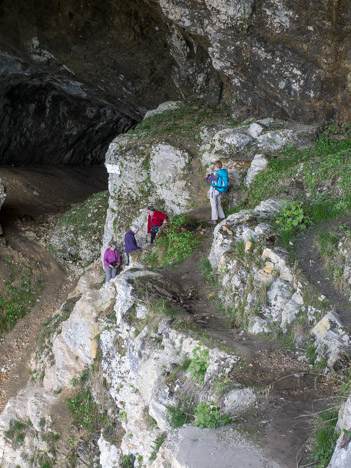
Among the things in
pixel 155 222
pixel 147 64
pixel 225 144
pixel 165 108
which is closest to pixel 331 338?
pixel 155 222

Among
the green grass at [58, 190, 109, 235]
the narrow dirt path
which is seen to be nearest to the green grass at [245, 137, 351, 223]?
the narrow dirt path

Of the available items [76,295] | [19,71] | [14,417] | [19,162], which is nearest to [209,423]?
[14,417]

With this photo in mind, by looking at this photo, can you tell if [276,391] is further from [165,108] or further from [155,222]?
[165,108]

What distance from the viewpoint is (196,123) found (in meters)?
16.3

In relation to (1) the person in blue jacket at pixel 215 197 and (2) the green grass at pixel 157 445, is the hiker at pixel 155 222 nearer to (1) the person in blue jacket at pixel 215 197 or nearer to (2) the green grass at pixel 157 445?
(1) the person in blue jacket at pixel 215 197

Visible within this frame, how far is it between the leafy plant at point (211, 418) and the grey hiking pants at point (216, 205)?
667 centimetres

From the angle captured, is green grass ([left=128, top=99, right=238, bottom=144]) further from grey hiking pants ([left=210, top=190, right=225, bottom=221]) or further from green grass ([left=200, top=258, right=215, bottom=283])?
green grass ([left=200, top=258, right=215, bottom=283])

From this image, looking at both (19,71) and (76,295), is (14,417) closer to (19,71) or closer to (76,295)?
(76,295)

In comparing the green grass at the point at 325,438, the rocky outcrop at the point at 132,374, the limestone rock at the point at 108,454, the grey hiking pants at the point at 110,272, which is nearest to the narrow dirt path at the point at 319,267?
the green grass at the point at 325,438

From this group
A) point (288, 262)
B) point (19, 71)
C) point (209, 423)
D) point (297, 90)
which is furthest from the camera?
point (19, 71)

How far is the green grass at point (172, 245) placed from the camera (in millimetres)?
11203

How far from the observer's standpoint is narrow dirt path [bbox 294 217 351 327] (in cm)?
719

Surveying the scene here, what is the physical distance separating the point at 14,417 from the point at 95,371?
117 inches

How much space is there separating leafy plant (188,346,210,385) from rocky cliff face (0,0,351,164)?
28.3ft
